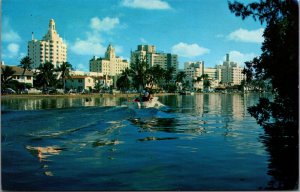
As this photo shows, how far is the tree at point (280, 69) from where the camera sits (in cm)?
1310

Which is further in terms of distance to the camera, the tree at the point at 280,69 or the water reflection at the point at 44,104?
the water reflection at the point at 44,104

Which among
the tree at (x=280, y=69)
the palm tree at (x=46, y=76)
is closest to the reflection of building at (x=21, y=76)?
the palm tree at (x=46, y=76)

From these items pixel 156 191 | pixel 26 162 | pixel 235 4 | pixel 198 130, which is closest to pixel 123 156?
pixel 26 162

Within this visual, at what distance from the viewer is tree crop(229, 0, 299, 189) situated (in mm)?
13102

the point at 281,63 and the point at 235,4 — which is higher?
the point at 235,4

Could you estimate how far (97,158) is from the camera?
603 inches

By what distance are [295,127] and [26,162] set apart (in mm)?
10032

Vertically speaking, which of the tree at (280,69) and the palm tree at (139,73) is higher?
the palm tree at (139,73)

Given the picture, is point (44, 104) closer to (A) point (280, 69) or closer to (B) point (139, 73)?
(A) point (280, 69)

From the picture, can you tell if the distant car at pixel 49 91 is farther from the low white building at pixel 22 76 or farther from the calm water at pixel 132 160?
the calm water at pixel 132 160

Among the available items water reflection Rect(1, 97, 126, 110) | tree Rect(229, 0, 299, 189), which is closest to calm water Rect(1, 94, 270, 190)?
tree Rect(229, 0, 299, 189)

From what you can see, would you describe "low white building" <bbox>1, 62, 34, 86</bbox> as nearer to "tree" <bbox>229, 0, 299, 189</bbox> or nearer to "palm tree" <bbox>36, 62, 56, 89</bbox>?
"palm tree" <bbox>36, 62, 56, 89</bbox>

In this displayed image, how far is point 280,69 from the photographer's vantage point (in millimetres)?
14484

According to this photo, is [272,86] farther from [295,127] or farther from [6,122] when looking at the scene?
[6,122]
